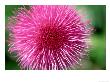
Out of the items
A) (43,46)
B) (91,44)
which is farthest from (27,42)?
(91,44)

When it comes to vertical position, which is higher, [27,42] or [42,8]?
[42,8]

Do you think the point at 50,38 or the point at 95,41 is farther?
the point at 95,41

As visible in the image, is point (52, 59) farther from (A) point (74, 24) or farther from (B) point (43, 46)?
(A) point (74, 24)
